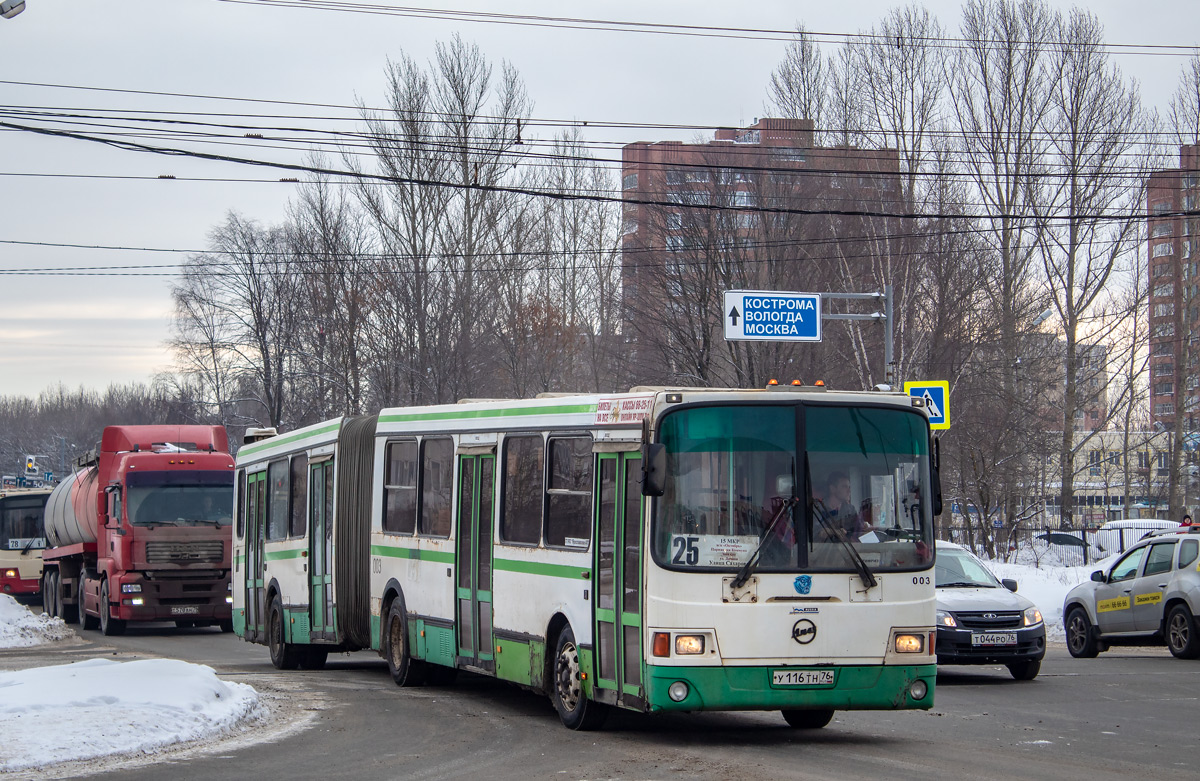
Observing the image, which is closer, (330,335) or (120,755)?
(120,755)

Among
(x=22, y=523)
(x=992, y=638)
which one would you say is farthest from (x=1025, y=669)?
(x=22, y=523)

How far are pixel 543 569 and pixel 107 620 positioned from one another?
57.7 ft

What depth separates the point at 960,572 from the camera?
1661 centimetres

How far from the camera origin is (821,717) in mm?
11258

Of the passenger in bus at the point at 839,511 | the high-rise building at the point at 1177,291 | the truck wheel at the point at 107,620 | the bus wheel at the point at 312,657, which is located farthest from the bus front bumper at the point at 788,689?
the high-rise building at the point at 1177,291

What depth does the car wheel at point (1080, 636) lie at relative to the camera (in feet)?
65.3

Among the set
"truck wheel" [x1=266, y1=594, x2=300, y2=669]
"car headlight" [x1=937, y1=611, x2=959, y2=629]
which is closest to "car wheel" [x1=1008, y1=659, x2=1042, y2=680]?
"car headlight" [x1=937, y1=611, x2=959, y2=629]

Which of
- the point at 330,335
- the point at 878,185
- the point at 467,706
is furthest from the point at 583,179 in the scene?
the point at 467,706

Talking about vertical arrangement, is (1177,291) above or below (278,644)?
above

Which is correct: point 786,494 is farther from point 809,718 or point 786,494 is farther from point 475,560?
point 475,560

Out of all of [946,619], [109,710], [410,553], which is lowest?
[109,710]

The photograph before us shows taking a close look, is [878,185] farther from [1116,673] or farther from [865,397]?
Result: [865,397]

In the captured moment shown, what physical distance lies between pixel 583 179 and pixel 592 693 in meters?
55.4

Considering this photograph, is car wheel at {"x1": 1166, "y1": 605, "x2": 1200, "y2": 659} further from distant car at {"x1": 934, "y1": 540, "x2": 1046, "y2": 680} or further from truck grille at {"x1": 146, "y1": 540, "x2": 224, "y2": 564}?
truck grille at {"x1": 146, "y1": 540, "x2": 224, "y2": 564}
